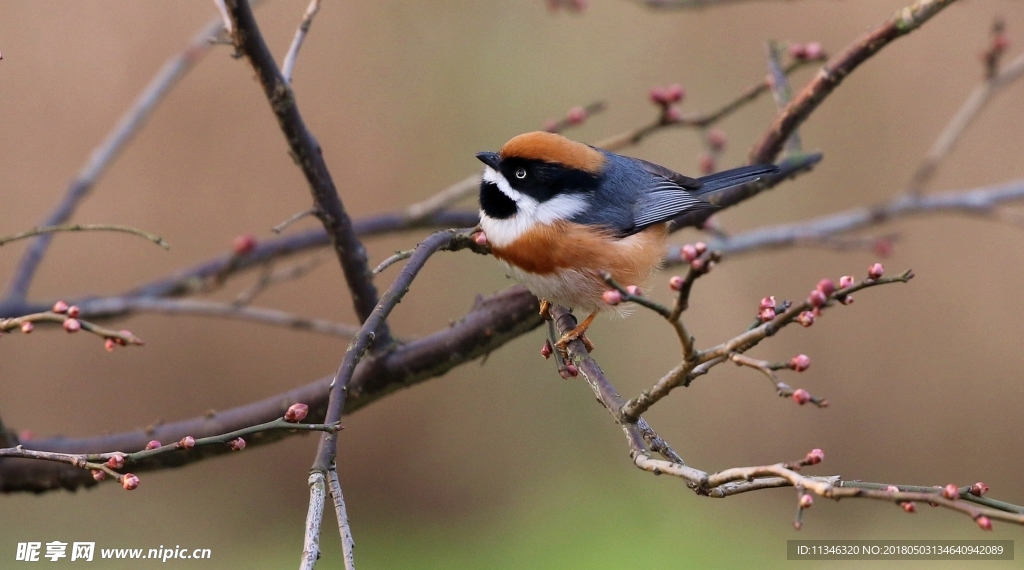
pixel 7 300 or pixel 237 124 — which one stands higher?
pixel 237 124

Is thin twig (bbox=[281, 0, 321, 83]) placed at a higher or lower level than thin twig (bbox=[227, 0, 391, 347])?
higher

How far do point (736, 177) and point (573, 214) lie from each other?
0.60 m

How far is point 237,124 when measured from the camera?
19.1ft

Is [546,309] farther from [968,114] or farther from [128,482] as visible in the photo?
[968,114]

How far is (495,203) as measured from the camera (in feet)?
10.1

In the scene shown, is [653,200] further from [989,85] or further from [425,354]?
[989,85]

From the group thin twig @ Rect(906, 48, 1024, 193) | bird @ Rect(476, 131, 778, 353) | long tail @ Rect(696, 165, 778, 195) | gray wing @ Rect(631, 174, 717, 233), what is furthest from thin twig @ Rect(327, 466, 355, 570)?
thin twig @ Rect(906, 48, 1024, 193)

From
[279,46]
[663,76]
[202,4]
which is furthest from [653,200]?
[202,4]

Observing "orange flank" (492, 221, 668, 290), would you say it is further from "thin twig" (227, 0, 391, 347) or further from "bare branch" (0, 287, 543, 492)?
"thin twig" (227, 0, 391, 347)

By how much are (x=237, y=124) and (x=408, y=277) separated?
171 inches

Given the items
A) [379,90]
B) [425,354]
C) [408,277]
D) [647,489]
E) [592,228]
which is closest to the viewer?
[408,277]

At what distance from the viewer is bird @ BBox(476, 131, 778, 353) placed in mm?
2934

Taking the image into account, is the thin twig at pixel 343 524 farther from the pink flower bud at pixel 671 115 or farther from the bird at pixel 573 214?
the pink flower bud at pixel 671 115

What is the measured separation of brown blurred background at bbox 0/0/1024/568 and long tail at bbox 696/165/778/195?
8.79 ft
